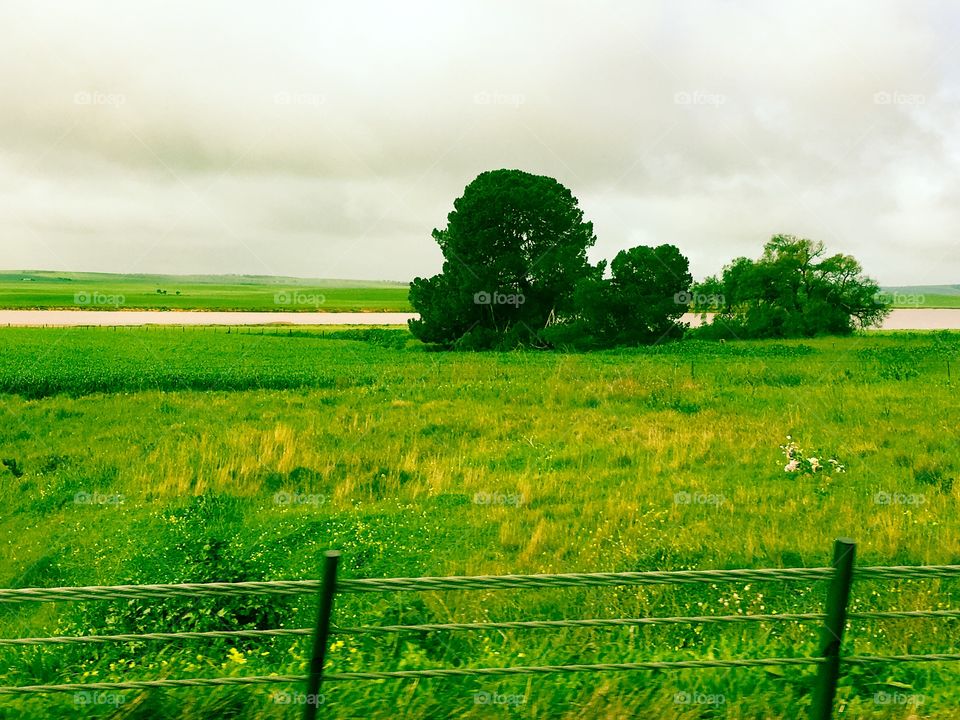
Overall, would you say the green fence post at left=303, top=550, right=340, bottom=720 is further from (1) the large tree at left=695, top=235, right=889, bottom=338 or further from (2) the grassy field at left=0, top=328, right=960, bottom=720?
(1) the large tree at left=695, top=235, right=889, bottom=338

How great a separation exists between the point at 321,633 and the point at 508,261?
140 ft

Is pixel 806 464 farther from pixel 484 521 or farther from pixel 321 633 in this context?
pixel 321 633

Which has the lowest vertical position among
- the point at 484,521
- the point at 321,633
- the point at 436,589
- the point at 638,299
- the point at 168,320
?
the point at 484,521

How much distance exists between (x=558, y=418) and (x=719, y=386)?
7.94 metres

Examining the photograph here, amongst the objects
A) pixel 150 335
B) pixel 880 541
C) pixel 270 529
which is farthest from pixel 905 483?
pixel 150 335

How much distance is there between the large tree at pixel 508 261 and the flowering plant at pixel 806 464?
3314 cm

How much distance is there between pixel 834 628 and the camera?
384cm

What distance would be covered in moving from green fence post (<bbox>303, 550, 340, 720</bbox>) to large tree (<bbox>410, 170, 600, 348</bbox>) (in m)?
42.6

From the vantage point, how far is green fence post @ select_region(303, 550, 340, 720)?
3.56 meters

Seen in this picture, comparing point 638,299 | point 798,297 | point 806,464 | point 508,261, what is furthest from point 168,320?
point 806,464

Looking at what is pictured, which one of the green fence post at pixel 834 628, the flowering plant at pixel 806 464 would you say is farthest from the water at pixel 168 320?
the green fence post at pixel 834 628

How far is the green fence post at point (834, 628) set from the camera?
12.3 ft

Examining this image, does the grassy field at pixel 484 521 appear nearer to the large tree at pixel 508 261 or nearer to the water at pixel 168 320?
the large tree at pixel 508 261

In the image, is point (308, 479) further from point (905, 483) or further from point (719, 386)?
point (719, 386)
